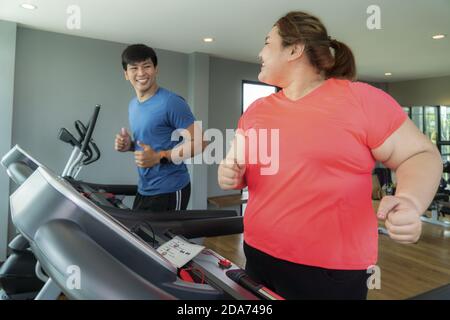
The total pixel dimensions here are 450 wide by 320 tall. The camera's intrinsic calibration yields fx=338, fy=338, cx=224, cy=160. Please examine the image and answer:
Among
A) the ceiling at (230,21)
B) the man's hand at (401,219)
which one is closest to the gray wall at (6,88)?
the ceiling at (230,21)

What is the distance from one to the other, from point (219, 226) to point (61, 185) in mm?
857

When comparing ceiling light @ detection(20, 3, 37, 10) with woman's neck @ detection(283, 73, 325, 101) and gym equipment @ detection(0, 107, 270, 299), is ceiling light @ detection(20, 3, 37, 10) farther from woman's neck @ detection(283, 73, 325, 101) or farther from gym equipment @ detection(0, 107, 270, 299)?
woman's neck @ detection(283, 73, 325, 101)

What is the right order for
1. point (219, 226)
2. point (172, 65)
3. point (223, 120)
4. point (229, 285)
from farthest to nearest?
point (223, 120)
point (172, 65)
point (219, 226)
point (229, 285)

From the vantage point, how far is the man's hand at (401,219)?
1.90 feet

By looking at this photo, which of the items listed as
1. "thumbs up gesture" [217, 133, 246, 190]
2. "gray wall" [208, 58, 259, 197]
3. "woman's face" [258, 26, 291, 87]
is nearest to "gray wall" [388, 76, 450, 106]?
"gray wall" [208, 58, 259, 197]

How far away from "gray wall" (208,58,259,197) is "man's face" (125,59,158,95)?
3.63m

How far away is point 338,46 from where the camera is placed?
37.4 inches

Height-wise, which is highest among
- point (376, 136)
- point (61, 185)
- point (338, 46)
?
point (338, 46)

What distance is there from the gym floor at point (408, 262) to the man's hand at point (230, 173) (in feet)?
7.46

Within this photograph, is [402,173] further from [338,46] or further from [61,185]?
[61,185]

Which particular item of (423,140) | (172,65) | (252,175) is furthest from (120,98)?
(423,140)

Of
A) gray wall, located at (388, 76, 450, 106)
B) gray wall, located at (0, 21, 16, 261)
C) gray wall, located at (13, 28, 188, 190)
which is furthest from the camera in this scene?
gray wall, located at (388, 76, 450, 106)

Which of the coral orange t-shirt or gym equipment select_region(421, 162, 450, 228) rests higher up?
the coral orange t-shirt

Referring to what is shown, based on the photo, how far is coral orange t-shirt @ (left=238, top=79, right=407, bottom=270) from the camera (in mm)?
792
